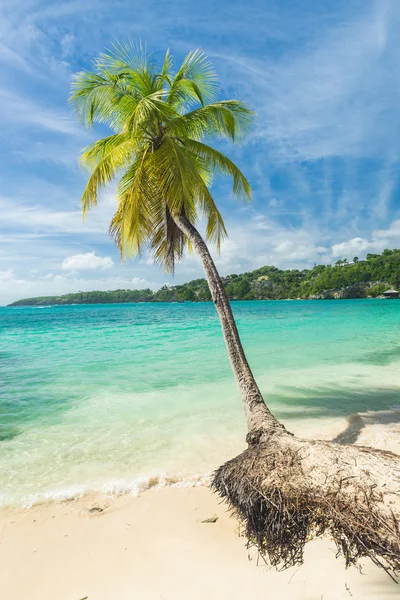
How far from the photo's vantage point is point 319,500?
9.59 feet

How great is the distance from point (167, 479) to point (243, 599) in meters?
2.27

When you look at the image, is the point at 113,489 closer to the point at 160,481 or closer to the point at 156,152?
the point at 160,481

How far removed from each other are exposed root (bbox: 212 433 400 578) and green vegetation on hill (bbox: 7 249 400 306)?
9520cm

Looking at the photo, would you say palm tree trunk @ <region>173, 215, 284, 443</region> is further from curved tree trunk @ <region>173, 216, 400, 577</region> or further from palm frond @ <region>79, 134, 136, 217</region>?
palm frond @ <region>79, 134, 136, 217</region>

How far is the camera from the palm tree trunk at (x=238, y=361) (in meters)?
4.33

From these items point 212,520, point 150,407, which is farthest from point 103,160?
point 212,520

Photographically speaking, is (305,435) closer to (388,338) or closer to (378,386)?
(378,386)

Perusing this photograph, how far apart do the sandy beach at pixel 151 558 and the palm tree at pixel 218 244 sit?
0.62 ft

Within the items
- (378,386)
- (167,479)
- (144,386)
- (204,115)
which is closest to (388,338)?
(378,386)

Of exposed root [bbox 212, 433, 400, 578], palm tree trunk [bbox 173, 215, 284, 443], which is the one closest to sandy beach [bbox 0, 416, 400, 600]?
exposed root [bbox 212, 433, 400, 578]

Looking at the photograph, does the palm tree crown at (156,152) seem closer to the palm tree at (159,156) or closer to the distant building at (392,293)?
the palm tree at (159,156)

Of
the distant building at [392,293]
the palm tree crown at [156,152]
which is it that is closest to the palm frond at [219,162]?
the palm tree crown at [156,152]

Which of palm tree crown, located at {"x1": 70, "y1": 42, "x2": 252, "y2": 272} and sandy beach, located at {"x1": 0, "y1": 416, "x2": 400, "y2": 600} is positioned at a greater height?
palm tree crown, located at {"x1": 70, "y1": 42, "x2": 252, "y2": 272}

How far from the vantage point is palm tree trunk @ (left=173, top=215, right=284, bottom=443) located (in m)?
4.33
